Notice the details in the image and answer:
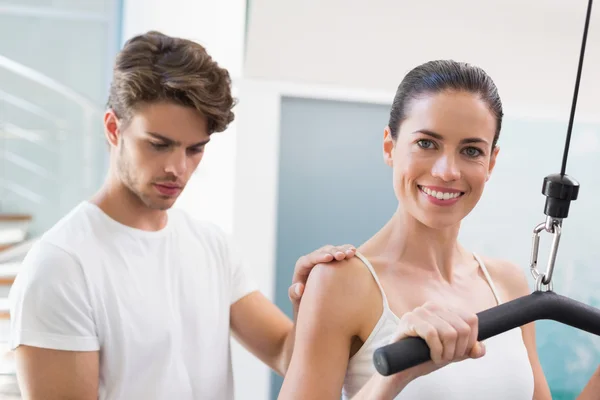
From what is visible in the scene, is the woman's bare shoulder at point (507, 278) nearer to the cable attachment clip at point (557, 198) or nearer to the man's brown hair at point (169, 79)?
the cable attachment clip at point (557, 198)

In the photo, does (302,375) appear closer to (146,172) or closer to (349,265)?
(349,265)

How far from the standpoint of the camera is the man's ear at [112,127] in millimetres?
1574

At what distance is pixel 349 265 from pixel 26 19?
3.62 metres

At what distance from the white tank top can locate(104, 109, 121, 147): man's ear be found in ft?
2.22

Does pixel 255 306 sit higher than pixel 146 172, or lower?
lower

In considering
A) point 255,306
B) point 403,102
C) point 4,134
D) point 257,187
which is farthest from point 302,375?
point 4,134

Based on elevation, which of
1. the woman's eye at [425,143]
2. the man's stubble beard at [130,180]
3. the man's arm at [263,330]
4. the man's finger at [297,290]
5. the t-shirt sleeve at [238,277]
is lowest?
the man's arm at [263,330]

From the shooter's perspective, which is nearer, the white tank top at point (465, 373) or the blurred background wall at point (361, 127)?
the white tank top at point (465, 373)

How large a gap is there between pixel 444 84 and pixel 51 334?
0.91m

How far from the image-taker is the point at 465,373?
1221mm

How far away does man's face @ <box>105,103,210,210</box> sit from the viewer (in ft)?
4.90

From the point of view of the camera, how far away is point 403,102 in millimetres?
1258

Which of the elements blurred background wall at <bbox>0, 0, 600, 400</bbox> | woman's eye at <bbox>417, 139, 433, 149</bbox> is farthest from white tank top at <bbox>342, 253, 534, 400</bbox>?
blurred background wall at <bbox>0, 0, 600, 400</bbox>

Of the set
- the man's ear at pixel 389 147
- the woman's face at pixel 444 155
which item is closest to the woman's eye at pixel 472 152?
the woman's face at pixel 444 155
